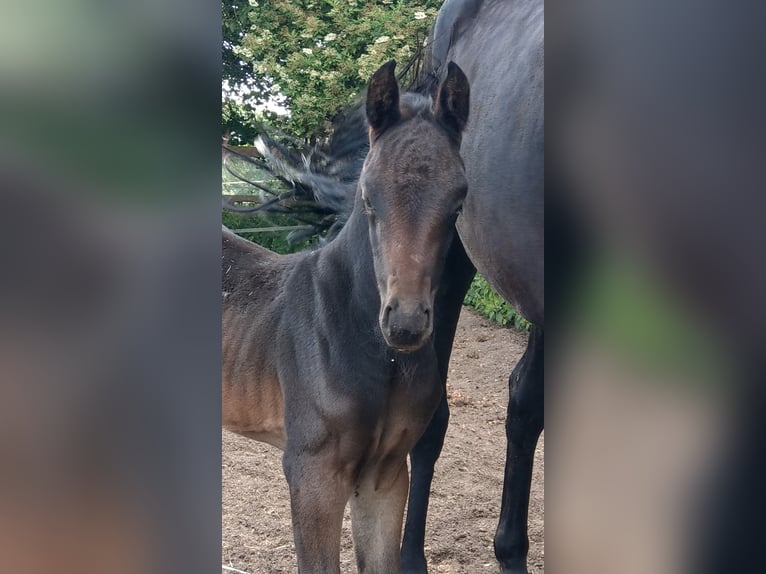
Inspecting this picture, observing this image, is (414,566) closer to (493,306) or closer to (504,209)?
(504,209)

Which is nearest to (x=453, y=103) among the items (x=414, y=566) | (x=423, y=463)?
(x=423, y=463)

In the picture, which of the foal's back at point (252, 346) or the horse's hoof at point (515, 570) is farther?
the horse's hoof at point (515, 570)

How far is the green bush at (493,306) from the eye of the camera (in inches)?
204

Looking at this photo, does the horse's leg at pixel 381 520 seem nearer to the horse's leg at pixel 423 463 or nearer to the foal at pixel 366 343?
the foal at pixel 366 343

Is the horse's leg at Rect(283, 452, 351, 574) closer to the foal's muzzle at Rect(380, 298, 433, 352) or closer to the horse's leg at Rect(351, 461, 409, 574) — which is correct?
the horse's leg at Rect(351, 461, 409, 574)

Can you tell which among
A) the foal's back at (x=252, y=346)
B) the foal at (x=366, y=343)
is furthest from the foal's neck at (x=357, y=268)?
the foal's back at (x=252, y=346)

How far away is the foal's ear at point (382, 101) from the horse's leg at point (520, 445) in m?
0.99

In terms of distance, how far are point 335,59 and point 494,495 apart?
2077 millimetres

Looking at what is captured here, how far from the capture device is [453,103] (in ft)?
5.28

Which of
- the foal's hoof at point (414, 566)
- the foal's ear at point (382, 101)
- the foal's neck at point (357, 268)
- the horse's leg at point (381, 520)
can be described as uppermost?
the foal's ear at point (382, 101)

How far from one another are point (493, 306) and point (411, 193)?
3807mm

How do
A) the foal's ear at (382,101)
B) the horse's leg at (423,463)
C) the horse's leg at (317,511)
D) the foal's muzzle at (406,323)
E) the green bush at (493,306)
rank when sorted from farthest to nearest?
the green bush at (493,306) → the horse's leg at (423,463) → the horse's leg at (317,511) → the foal's ear at (382,101) → the foal's muzzle at (406,323)
